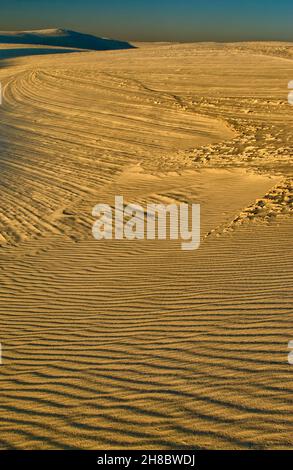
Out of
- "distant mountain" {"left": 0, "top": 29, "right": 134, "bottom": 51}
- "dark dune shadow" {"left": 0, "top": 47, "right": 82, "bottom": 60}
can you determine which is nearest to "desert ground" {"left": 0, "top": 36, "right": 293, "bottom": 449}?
"dark dune shadow" {"left": 0, "top": 47, "right": 82, "bottom": 60}

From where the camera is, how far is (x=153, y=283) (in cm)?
845

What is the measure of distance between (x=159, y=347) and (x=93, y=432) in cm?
161

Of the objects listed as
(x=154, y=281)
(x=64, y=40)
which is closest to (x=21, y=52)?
(x=154, y=281)

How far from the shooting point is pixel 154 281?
8539 mm

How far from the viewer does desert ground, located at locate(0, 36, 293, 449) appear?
476 centimetres

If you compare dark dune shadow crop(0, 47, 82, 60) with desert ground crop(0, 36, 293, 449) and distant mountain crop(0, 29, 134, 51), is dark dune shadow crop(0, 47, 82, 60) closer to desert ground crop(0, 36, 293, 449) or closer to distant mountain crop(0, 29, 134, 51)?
Result: desert ground crop(0, 36, 293, 449)

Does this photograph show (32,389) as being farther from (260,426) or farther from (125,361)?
(260,426)

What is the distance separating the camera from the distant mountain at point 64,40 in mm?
103312

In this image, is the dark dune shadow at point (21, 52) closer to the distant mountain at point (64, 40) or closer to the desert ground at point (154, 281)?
the desert ground at point (154, 281)

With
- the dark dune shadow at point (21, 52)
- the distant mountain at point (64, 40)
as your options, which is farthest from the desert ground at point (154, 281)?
the distant mountain at point (64, 40)

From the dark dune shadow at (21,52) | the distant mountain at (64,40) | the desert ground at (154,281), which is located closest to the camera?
the desert ground at (154,281)

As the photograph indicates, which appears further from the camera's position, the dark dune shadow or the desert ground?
the dark dune shadow

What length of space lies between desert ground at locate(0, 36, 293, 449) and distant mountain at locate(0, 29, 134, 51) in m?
85.7

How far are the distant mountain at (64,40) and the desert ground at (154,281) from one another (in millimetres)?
85669
